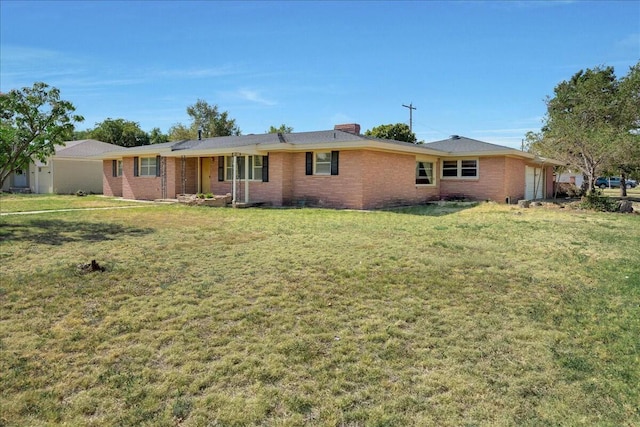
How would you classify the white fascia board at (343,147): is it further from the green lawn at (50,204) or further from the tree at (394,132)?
the tree at (394,132)

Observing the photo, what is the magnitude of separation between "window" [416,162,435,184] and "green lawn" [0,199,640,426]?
1259 centimetres

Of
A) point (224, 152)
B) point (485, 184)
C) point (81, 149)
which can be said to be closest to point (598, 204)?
point (485, 184)

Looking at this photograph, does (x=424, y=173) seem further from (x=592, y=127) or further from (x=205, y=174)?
(x=205, y=174)

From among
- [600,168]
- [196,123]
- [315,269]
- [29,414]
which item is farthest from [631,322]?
[196,123]

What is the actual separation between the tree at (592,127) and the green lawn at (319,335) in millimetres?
16171

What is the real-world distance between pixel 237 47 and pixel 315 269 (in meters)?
13.0

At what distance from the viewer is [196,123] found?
2099 inches

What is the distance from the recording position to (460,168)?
22.2 m

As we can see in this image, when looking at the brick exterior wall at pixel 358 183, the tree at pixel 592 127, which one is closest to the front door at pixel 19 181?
the brick exterior wall at pixel 358 183

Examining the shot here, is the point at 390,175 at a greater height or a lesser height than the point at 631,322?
greater

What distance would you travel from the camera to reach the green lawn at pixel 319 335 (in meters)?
3.44

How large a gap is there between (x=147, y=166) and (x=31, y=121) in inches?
482

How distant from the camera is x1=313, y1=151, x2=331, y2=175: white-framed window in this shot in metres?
18.5

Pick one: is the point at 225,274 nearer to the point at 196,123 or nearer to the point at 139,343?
the point at 139,343
